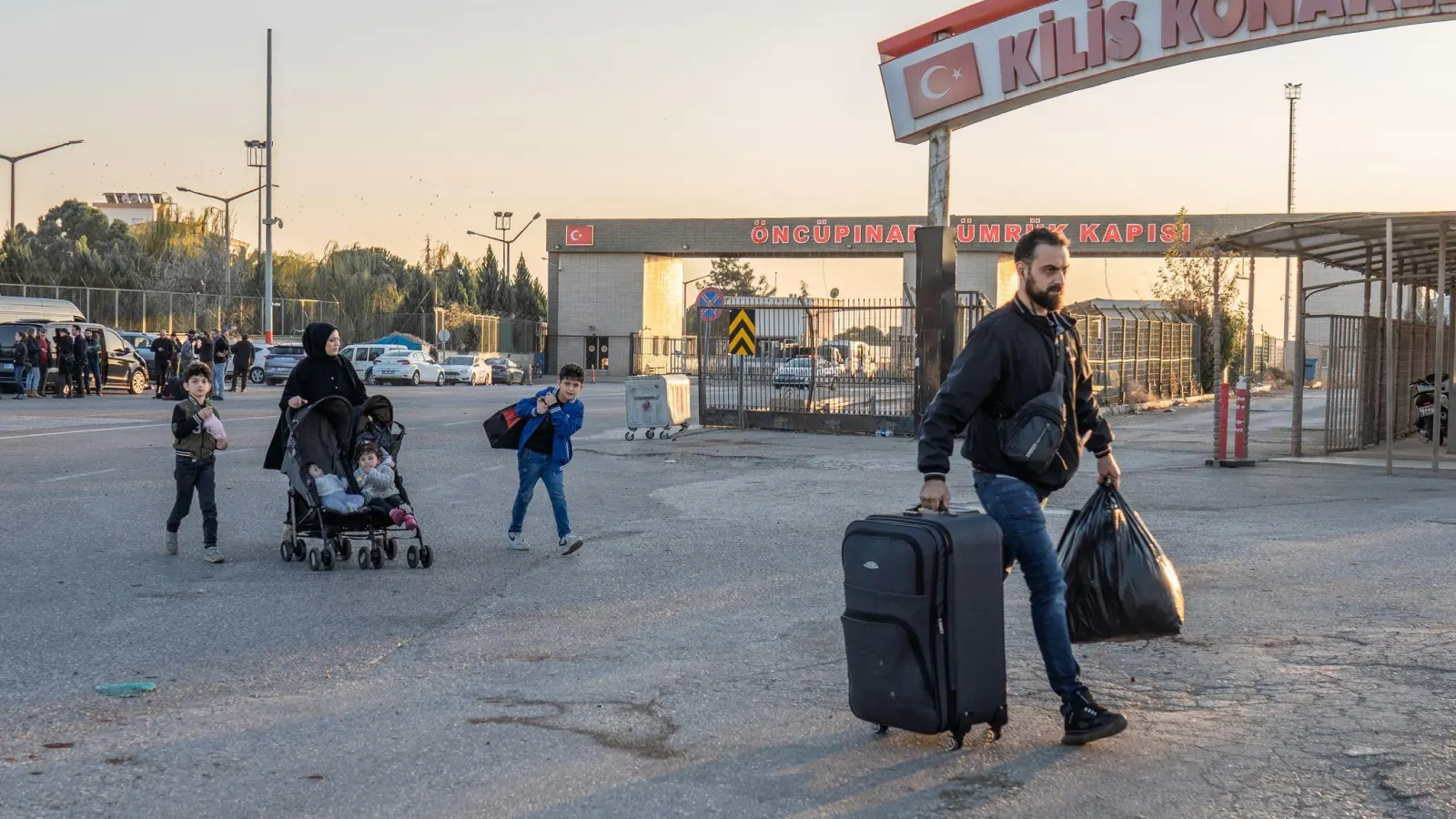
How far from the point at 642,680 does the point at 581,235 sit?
58.9 meters

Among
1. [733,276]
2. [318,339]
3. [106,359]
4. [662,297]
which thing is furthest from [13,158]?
[733,276]

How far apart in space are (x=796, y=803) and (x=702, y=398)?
69.9ft

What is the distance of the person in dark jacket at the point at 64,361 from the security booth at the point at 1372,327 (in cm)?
2489

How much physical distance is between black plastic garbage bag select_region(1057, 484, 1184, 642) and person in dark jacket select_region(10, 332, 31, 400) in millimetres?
30714

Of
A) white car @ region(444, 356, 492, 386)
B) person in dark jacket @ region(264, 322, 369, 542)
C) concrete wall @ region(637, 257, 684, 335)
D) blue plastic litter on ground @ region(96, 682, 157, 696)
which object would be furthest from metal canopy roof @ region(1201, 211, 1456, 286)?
concrete wall @ region(637, 257, 684, 335)

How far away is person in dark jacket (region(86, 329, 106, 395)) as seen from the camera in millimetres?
33625

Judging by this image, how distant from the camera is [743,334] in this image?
82.2 ft

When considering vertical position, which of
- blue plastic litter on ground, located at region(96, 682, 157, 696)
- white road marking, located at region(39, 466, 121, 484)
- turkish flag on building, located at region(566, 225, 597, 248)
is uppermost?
turkish flag on building, located at region(566, 225, 597, 248)

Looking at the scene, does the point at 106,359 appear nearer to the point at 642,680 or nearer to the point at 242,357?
the point at 242,357

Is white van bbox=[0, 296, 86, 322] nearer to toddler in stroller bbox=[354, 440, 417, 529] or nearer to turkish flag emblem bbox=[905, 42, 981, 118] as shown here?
turkish flag emblem bbox=[905, 42, 981, 118]

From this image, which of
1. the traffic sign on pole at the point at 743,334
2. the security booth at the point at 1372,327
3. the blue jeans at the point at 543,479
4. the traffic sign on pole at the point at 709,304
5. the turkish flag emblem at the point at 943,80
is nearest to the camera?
the blue jeans at the point at 543,479

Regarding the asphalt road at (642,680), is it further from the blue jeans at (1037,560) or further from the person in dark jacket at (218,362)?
the person in dark jacket at (218,362)

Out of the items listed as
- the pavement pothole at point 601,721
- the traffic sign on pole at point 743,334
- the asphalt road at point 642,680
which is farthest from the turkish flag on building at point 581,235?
the pavement pothole at point 601,721

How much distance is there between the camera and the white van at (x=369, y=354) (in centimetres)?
5056
